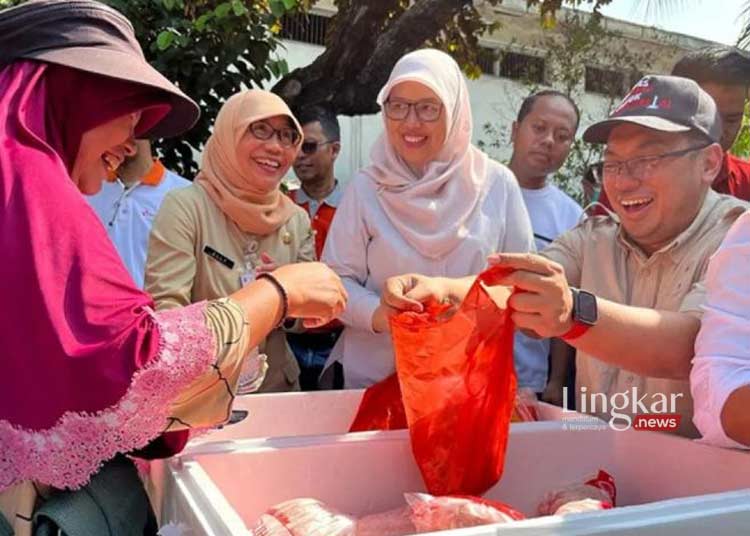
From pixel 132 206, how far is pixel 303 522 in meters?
2.04

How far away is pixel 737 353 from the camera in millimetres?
1297

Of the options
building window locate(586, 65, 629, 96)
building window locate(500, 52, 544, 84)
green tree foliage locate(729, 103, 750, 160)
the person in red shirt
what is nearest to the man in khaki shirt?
the person in red shirt

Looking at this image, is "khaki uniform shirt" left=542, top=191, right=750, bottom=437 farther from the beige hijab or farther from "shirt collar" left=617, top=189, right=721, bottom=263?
the beige hijab

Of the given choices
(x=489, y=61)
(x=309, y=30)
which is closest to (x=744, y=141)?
(x=489, y=61)

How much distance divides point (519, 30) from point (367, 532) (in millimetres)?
11119

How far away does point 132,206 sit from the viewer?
2.94 m

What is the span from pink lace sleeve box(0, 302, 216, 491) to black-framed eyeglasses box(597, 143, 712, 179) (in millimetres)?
1103

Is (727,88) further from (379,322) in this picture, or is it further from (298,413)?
(298,413)

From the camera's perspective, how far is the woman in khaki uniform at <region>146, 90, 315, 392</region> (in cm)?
217

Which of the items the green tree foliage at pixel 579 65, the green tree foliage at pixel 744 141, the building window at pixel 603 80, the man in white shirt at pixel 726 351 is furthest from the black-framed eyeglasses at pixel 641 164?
the building window at pixel 603 80

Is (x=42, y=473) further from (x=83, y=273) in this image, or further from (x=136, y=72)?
(x=136, y=72)

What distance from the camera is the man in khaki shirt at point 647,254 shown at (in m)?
1.47

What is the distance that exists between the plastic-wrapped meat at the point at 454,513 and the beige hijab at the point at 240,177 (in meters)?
1.32

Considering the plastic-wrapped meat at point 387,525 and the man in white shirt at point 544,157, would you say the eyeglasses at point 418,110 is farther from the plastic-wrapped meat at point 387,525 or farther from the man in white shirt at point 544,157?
the plastic-wrapped meat at point 387,525
